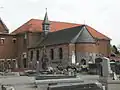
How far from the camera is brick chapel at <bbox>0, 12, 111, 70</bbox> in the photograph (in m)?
56.8

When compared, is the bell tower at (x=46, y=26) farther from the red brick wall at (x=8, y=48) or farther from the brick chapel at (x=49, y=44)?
the red brick wall at (x=8, y=48)

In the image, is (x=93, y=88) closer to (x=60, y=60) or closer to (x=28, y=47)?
(x=60, y=60)

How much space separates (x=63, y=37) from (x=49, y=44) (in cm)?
378

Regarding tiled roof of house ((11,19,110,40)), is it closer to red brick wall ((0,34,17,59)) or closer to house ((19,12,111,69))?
house ((19,12,111,69))

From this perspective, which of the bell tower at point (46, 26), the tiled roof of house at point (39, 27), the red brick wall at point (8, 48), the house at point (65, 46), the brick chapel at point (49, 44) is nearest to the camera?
the house at point (65, 46)

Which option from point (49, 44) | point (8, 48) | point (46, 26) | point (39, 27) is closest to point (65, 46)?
point (49, 44)

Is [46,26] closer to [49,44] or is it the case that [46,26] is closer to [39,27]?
[39,27]

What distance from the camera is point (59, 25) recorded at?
77688 millimetres

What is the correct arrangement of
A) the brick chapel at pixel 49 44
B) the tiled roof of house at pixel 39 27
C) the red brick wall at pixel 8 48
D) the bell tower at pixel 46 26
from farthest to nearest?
the tiled roof of house at pixel 39 27, the red brick wall at pixel 8 48, the bell tower at pixel 46 26, the brick chapel at pixel 49 44

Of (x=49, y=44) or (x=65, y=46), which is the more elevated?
(x=49, y=44)

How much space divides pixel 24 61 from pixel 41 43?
7.55 meters

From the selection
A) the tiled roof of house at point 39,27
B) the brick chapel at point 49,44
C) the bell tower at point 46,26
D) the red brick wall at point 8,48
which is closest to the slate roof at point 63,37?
the brick chapel at point 49,44

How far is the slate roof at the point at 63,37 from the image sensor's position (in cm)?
5750

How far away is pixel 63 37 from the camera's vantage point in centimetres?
6047
